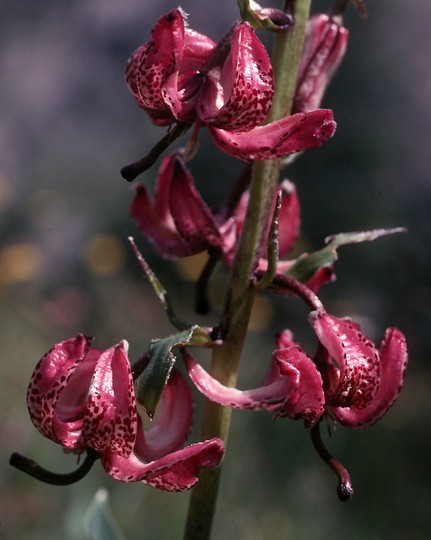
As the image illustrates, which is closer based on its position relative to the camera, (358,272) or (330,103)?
(358,272)

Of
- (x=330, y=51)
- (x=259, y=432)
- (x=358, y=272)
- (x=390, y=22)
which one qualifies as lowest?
(x=358, y=272)

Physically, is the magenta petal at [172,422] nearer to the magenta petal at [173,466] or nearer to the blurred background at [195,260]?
the magenta petal at [173,466]

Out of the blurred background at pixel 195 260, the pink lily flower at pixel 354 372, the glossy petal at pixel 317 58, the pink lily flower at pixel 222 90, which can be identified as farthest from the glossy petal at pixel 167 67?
the blurred background at pixel 195 260

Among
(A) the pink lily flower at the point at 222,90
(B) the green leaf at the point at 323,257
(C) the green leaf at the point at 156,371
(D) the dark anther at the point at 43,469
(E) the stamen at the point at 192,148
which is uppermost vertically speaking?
(A) the pink lily flower at the point at 222,90

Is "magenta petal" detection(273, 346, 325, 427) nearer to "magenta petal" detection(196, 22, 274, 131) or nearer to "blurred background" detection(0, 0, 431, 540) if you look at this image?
"magenta petal" detection(196, 22, 274, 131)

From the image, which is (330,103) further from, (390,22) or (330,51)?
(330,51)

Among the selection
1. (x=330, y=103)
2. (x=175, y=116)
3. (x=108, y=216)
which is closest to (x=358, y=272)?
(x=330, y=103)

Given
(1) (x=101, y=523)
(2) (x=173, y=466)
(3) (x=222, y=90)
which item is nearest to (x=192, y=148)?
(3) (x=222, y=90)
